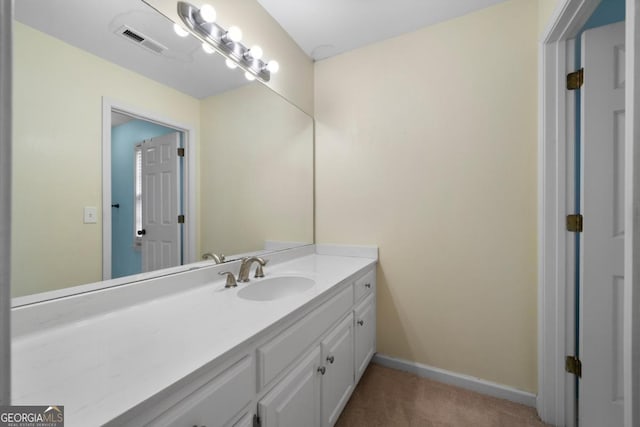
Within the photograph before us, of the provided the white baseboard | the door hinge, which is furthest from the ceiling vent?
the white baseboard

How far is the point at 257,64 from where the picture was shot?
154cm

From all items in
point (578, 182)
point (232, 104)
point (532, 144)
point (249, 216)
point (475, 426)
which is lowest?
point (475, 426)

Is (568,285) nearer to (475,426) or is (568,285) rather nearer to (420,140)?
(475,426)

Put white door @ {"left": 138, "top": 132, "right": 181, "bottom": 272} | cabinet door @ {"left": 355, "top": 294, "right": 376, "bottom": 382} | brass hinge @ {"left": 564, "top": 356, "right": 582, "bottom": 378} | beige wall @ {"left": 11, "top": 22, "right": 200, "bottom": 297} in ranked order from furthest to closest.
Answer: cabinet door @ {"left": 355, "top": 294, "right": 376, "bottom": 382}, brass hinge @ {"left": 564, "top": 356, "right": 582, "bottom": 378}, white door @ {"left": 138, "top": 132, "right": 181, "bottom": 272}, beige wall @ {"left": 11, "top": 22, "right": 200, "bottom": 297}

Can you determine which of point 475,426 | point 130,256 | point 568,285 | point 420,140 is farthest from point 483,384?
point 130,256

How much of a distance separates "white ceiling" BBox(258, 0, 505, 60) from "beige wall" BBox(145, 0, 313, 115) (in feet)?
0.23

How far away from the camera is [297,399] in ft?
3.05

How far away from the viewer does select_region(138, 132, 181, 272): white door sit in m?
1.05

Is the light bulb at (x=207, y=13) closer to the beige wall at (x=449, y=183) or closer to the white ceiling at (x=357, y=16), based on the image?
the white ceiling at (x=357, y=16)

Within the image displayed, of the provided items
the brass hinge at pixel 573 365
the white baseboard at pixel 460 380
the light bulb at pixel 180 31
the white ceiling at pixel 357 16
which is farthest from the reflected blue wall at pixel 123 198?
the brass hinge at pixel 573 365

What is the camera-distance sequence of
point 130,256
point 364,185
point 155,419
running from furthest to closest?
point 364,185 < point 130,256 < point 155,419

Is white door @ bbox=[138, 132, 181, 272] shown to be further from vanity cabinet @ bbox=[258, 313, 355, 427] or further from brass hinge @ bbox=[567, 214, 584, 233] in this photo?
brass hinge @ bbox=[567, 214, 584, 233]

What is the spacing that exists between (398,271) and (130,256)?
5.01 ft

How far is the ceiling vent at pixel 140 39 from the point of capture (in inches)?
38.0
